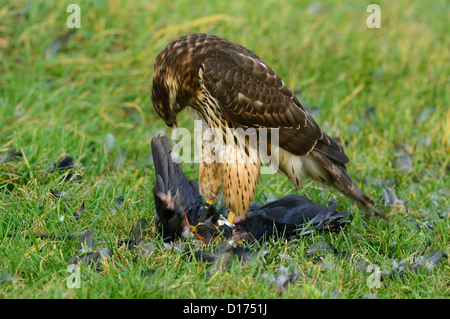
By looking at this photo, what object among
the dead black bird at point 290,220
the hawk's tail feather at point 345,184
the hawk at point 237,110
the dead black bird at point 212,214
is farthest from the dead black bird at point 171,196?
the hawk's tail feather at point 345,184

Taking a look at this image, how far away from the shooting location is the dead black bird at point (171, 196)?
407 centimetres

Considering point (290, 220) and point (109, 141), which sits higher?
point (109, 141)

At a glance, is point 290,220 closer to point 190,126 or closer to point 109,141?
point 109,141

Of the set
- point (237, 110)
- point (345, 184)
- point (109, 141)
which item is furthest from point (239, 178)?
point (109, 141)

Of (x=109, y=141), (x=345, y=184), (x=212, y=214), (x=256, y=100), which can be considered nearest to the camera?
(x=256, y=100)

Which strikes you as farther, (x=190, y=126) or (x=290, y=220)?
(x=190, y=126)

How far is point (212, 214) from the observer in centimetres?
450

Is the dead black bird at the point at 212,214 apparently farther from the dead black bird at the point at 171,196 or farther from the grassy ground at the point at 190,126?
the grassy ground at the point at 190,126

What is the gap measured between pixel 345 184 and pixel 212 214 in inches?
36.9

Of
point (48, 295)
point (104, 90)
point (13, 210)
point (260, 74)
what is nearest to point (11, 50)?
point (104, 90)

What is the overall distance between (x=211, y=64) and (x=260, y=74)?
1.18 ft

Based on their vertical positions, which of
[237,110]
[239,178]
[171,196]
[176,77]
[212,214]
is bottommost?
[212,214]

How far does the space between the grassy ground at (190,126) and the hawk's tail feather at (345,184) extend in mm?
163
